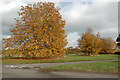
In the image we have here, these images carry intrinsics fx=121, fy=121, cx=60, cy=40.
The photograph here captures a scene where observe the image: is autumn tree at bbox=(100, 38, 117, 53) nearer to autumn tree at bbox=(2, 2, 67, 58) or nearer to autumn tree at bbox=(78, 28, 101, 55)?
autumn tree at bbox=(78, 28, 101, 55)

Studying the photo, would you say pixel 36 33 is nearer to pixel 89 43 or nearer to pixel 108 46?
pixel 89 43

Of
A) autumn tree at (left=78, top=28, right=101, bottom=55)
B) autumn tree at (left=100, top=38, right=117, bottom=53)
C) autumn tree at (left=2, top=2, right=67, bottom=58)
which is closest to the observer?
autumn tree at (left=2, top=2, right=67, bottom=58)

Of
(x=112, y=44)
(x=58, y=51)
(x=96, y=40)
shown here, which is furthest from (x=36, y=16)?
(x=112, y=44)

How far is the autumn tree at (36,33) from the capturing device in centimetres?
1945

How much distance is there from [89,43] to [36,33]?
20.4m

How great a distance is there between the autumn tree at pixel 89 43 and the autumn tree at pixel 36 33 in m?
16.3

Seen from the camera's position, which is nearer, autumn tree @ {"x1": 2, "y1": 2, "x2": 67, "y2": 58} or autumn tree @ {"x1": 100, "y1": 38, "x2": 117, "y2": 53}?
autumn tree @ {"x1": 2, "y1": 2, "x2": 67, "y2": 58}

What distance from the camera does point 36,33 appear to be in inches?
770

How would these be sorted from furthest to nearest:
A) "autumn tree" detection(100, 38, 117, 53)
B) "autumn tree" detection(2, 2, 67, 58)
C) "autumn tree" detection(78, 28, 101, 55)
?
1. "autumn tree" detection(100, 38, 117, 53)
2. "autumn tree" detection(78, 28, 101, 55)
3. "autumn tree" detection(2, 2, 67, 58)

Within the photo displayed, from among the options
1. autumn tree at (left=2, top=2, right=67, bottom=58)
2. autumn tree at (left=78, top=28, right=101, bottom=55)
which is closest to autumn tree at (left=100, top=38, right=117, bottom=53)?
autumn tree at (left=78, top=28, right=101, bottom=55)

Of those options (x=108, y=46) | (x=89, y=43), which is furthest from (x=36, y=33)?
(x=108, y=46)

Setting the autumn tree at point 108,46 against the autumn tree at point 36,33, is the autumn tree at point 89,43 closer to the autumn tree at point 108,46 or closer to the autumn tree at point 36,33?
the autumn tree at point 108,46

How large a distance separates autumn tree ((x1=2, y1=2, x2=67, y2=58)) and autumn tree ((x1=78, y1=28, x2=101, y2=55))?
53.4 feet

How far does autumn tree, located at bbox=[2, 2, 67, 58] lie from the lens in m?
19.5
